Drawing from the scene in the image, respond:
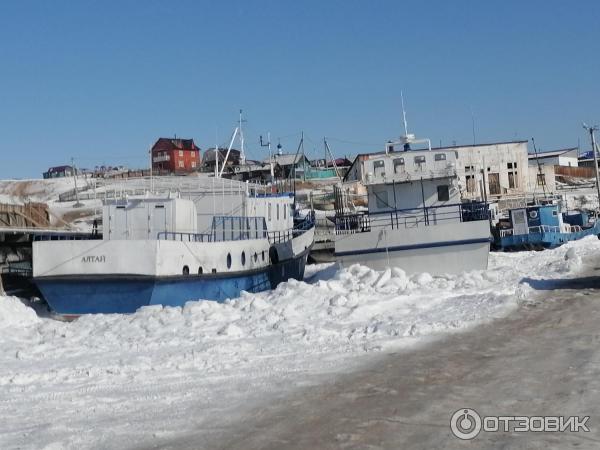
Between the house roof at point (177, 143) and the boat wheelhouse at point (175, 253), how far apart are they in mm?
74534

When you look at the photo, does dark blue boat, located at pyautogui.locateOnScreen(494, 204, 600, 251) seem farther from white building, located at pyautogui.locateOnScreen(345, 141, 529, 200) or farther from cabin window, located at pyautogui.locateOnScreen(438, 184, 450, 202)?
white building, located at pyautogui.locateOnScreen(345, 141, 529, 200)

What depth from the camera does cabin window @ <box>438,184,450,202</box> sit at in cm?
2319

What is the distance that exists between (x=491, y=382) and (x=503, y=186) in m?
60.5

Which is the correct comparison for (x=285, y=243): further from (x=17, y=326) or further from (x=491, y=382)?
(x=491, y=382)

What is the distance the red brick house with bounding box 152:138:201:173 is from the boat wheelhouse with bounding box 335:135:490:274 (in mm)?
77003

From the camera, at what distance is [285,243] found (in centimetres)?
2609

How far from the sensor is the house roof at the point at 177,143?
100500 mm

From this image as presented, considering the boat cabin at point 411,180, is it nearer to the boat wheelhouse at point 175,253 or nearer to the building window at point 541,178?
the boat wheelhouse at point 175,253


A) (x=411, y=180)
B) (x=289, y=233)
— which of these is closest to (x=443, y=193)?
(x=411, y=180)

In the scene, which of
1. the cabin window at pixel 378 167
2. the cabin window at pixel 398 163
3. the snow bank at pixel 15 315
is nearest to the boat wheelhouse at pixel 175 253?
the snow bank at pixel 15 315

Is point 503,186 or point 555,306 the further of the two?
point 503,186

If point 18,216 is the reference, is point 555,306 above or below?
below

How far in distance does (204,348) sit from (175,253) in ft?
22.5

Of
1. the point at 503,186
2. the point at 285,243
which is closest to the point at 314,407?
the point at 285,243
